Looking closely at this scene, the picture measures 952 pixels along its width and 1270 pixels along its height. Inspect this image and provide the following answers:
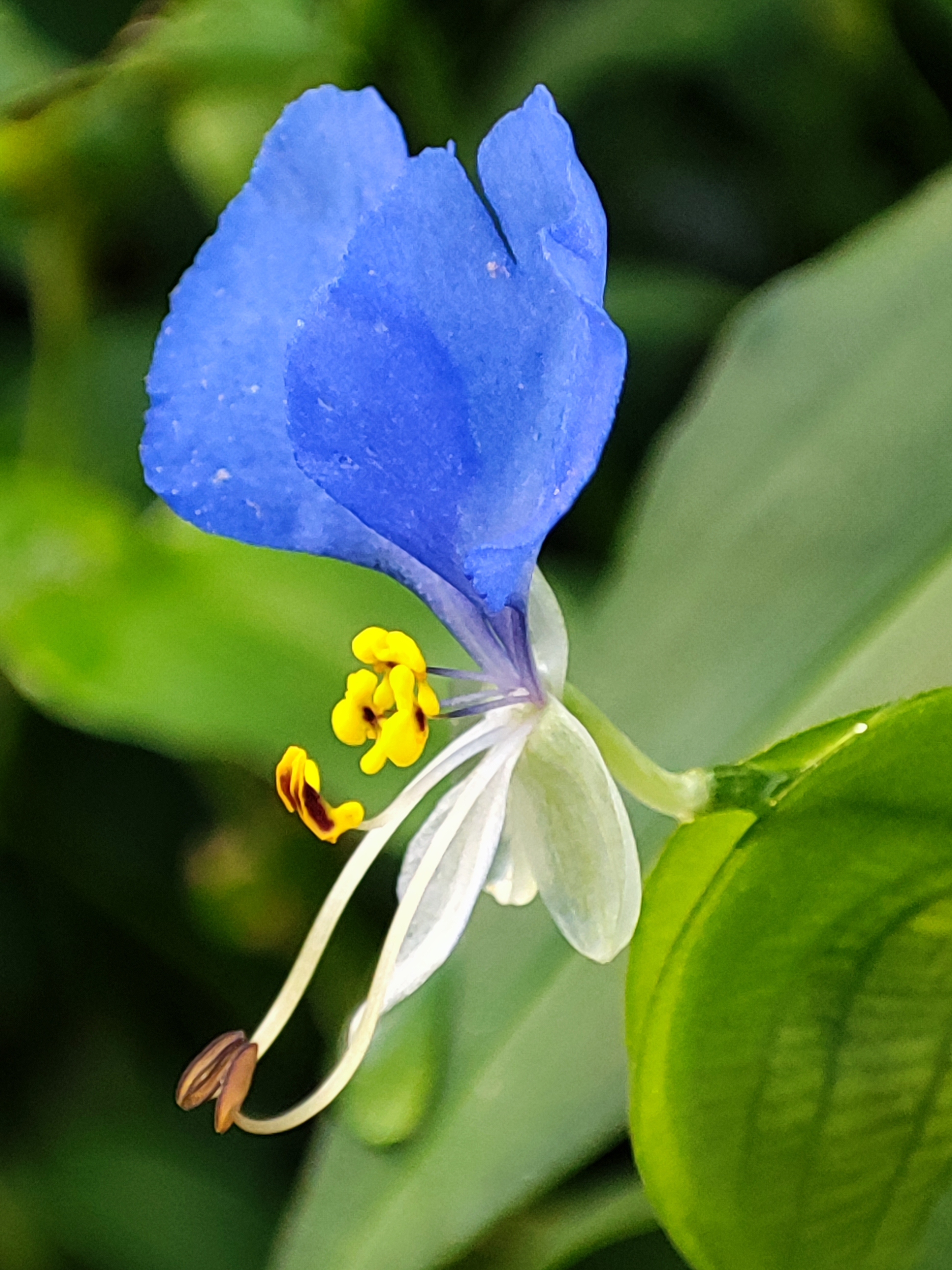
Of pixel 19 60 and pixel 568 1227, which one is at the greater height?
pixel 19 60

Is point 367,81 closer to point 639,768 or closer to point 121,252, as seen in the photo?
point 121,252

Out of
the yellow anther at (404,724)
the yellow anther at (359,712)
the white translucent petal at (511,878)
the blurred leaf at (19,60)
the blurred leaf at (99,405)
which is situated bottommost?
the blurred leaf at (99,405)


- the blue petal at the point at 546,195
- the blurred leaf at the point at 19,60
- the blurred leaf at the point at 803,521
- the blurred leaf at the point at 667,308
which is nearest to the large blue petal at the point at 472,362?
the blue petal at the point at 546,195

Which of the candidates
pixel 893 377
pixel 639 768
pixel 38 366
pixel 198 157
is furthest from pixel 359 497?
pixel 38 366

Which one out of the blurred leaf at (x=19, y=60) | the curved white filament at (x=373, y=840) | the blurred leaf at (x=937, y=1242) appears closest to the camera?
the curved white filament at (x=373, y=840)

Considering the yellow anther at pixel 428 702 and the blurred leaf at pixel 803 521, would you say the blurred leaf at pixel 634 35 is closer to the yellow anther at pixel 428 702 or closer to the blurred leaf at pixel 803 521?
the blurred leaf at pixel 803 521

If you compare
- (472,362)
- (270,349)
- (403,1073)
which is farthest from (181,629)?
(472,362)

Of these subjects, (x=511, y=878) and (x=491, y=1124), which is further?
(x=491, y=1124)

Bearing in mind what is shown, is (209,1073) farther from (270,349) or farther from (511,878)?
(270,349)
